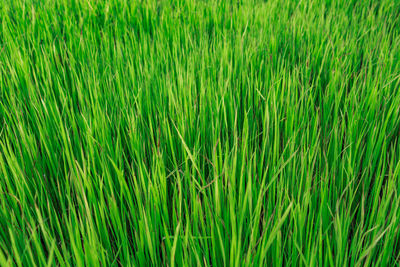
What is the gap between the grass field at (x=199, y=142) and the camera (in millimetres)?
489

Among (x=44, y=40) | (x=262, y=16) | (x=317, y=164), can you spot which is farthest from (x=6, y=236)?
(x=262, y=16)

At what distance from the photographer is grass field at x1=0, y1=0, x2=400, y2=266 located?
0.49m

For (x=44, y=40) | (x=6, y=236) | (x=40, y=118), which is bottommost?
(x=6, y=236)

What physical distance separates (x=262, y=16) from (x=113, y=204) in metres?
1.19

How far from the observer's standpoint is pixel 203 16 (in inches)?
58.1

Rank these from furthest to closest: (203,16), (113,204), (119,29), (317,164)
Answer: (203,16) < (119,29) < (317,164) < (113,204)

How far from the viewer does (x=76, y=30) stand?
1293 mm

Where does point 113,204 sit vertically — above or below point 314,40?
below

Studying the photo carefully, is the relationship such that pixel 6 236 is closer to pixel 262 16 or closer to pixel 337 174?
pixel 337 174

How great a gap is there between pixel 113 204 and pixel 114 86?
1.63 feet

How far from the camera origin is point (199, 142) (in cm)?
76

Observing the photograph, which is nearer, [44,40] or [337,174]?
[337,174]

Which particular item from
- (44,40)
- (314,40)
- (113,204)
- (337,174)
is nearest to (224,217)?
(113,204)

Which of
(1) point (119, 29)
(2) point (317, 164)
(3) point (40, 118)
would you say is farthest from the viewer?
(1) point (119, 29)
